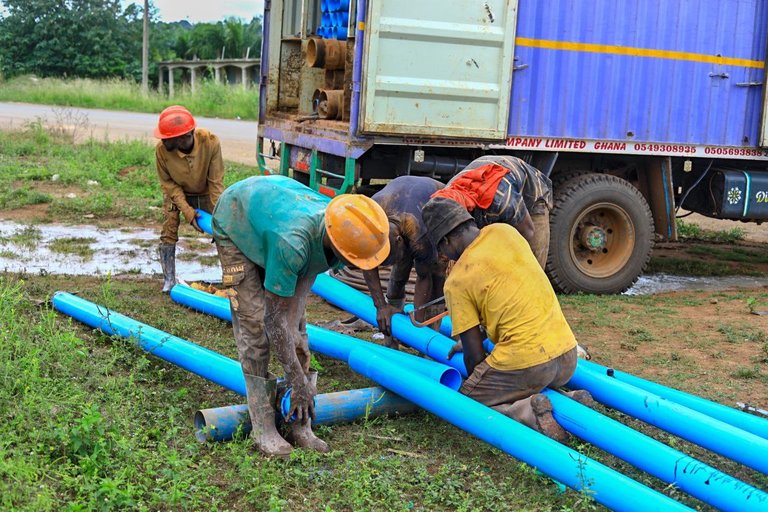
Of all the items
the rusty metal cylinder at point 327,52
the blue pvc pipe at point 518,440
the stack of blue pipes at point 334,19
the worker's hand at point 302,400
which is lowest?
the blue pvc pipe at point 518,440

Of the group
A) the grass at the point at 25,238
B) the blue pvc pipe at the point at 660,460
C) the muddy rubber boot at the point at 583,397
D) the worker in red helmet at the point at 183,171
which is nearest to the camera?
the blue pvc pipe at the point at 660,460

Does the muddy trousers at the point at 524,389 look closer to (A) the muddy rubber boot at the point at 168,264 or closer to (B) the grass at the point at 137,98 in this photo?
(A) the muddy rubber boot at the point at 168,264

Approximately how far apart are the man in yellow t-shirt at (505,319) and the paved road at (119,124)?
1091 centimetres

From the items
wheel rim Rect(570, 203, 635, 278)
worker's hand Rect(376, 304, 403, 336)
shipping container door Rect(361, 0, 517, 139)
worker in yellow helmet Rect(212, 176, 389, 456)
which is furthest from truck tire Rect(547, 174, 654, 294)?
worker in yellow helmet Rect(212, 176, 389, 456)

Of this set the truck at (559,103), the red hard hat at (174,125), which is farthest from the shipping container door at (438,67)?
the red hard hat at (174,125)

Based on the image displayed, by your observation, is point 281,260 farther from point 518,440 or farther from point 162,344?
point 162,344

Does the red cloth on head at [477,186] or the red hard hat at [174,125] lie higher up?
the red hard hat at [174,125]

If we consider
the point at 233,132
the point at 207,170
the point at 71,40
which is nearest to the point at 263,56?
the point at 207,170

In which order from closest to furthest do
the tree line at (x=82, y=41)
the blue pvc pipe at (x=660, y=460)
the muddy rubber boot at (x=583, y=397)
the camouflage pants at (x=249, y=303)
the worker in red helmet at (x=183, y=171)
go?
the blue pvc pipe at (x=660, y=460), the camouflage pants at (x=249, y=303), the muddy rubber boot at (x=583, y=397), the worker in red helmet at (x=183, y=171), the tree line at (x=82, y=41)

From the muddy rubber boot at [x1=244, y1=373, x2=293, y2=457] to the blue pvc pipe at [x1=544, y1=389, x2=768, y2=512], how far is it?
1402 mm

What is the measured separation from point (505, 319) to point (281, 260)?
1253mm

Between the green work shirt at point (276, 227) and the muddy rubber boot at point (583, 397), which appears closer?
the green work shirt at point (276, 227)

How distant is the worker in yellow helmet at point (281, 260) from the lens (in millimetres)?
3873

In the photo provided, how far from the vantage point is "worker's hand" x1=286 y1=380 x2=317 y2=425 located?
4.16 metres
